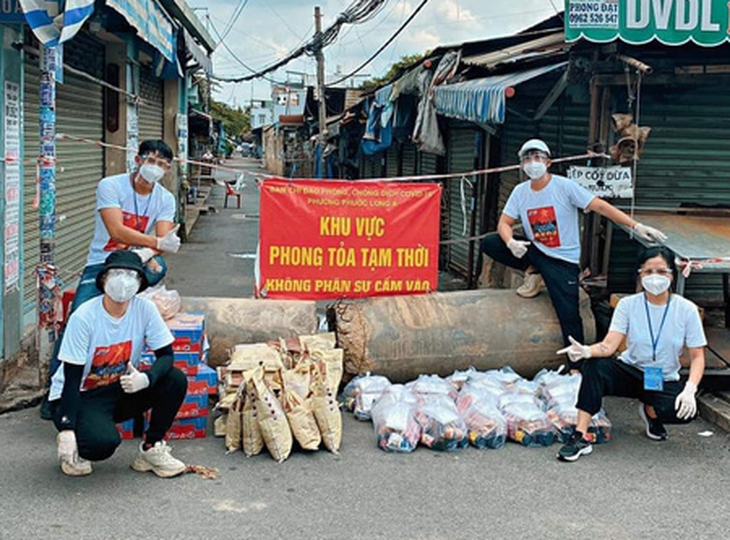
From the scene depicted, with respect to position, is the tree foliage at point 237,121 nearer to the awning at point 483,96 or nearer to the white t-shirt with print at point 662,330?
the awning at point 483,96

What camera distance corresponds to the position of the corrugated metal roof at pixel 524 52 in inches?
340

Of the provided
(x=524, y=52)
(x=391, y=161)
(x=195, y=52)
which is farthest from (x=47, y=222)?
(x=391, y=161)

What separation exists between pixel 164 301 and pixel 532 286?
3049mm

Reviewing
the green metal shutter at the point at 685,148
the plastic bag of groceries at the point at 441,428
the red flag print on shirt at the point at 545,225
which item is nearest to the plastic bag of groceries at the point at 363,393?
the plastic bag of groceries at the point at 441,428

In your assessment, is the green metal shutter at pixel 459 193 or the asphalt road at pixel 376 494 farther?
the green metal shutter at pixel 459 193

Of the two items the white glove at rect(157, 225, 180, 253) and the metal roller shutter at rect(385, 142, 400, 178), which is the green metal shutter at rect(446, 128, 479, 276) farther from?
the white glove at rect(157, 225, 180, 253)

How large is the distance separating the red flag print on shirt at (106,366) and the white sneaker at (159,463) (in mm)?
469

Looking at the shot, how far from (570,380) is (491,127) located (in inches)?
171

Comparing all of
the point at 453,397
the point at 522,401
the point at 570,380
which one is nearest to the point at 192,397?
the point at 453,397

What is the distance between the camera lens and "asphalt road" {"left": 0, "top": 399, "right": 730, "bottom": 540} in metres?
4.31

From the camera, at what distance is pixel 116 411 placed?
487 centimetres

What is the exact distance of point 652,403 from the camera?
219 inches

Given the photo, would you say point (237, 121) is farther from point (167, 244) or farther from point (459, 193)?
point (167, 244)

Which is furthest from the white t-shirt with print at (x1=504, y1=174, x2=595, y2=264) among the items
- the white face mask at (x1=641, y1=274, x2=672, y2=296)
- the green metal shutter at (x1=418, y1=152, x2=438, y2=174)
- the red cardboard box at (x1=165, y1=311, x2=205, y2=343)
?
the green metal shutter at (x1=418, y1=152, x2=438, y2=174)
